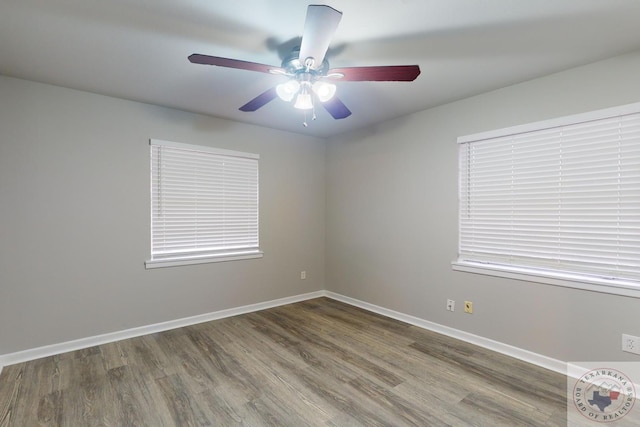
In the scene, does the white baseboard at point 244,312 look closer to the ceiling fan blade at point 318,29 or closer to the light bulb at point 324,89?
the light bulb at point 324,89

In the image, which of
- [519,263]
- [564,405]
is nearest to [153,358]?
[564,405]

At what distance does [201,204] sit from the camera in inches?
139

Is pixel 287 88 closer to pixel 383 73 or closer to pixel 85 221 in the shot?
pixel 383 73

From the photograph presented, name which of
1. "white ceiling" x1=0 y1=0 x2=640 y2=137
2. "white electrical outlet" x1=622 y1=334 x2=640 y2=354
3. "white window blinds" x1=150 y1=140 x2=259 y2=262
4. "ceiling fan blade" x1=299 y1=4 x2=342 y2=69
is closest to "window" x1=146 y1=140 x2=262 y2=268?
"white window blinds" x1=150 y1=140 x2=259 y2=262

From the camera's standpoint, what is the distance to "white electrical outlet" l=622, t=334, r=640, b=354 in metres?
2.10

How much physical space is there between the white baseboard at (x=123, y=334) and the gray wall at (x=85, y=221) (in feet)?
0.18

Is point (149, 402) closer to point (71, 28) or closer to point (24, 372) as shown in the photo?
point (24, 372)

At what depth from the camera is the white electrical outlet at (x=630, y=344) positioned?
210 centimetres

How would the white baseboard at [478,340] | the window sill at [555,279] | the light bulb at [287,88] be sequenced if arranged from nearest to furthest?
the light bulb at [287,88] → the window sill at [555,279] → the white baseboard at [478,340]

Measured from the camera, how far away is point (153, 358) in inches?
104

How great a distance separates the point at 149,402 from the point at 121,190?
1973 millimetres

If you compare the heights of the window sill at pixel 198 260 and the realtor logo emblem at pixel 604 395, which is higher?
the window sill at pixel 198 260

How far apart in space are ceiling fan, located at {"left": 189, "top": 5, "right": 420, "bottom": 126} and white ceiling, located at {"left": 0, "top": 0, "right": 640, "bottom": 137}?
22cm

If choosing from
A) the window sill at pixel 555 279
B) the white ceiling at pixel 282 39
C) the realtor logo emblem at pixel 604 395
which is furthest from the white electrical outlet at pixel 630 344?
the white ceiling at pixel 282 39
